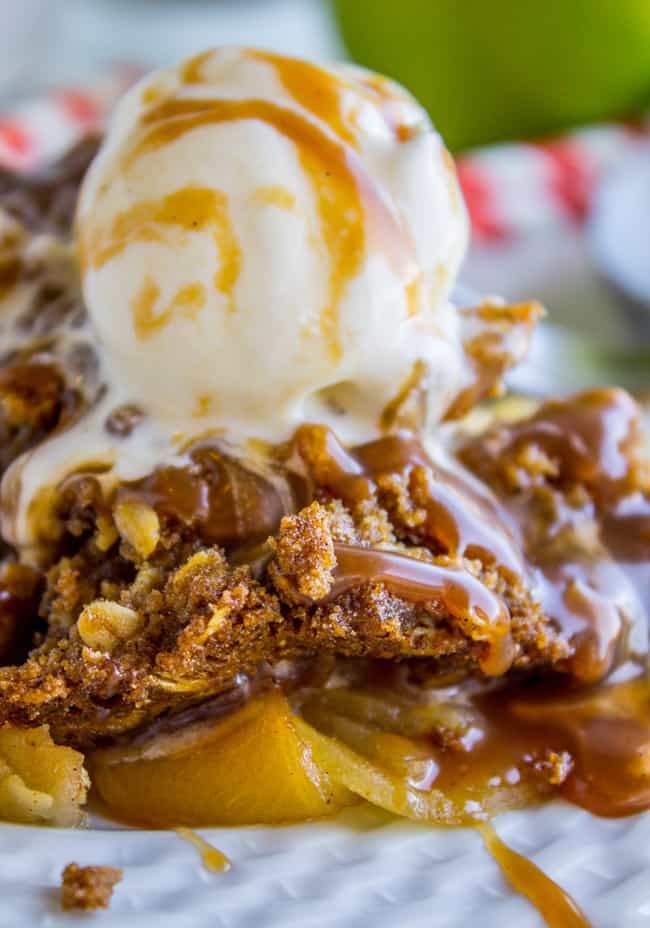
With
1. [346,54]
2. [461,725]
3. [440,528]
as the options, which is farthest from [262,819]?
[346,54]

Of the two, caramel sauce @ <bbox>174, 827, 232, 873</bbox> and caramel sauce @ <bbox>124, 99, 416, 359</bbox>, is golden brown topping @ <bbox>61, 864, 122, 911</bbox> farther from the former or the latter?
caramel sauce @ <bbox>124, 99, 416, 359</bbox>

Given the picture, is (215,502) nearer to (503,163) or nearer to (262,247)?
(262,247)

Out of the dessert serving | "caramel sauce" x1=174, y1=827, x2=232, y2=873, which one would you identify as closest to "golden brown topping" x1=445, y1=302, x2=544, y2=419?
the dessert serving

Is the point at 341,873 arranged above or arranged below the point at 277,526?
below

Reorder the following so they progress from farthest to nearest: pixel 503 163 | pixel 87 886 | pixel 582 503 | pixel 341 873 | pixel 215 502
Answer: pixel 503 163 → pixel 582 503 → pixel 215 502 → pixel 341 873 → pixel 87 886

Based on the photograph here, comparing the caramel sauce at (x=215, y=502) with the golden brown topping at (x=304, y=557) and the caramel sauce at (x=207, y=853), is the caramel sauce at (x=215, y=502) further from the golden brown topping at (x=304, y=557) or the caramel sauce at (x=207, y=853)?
the caramel sauce at (x=207, y=853)

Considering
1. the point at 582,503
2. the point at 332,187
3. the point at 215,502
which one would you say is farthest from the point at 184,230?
the point at 582,503

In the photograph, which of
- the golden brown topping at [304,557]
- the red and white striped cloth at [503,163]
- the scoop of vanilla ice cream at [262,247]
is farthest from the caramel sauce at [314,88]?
the red and white striped cloth at [503,163]
